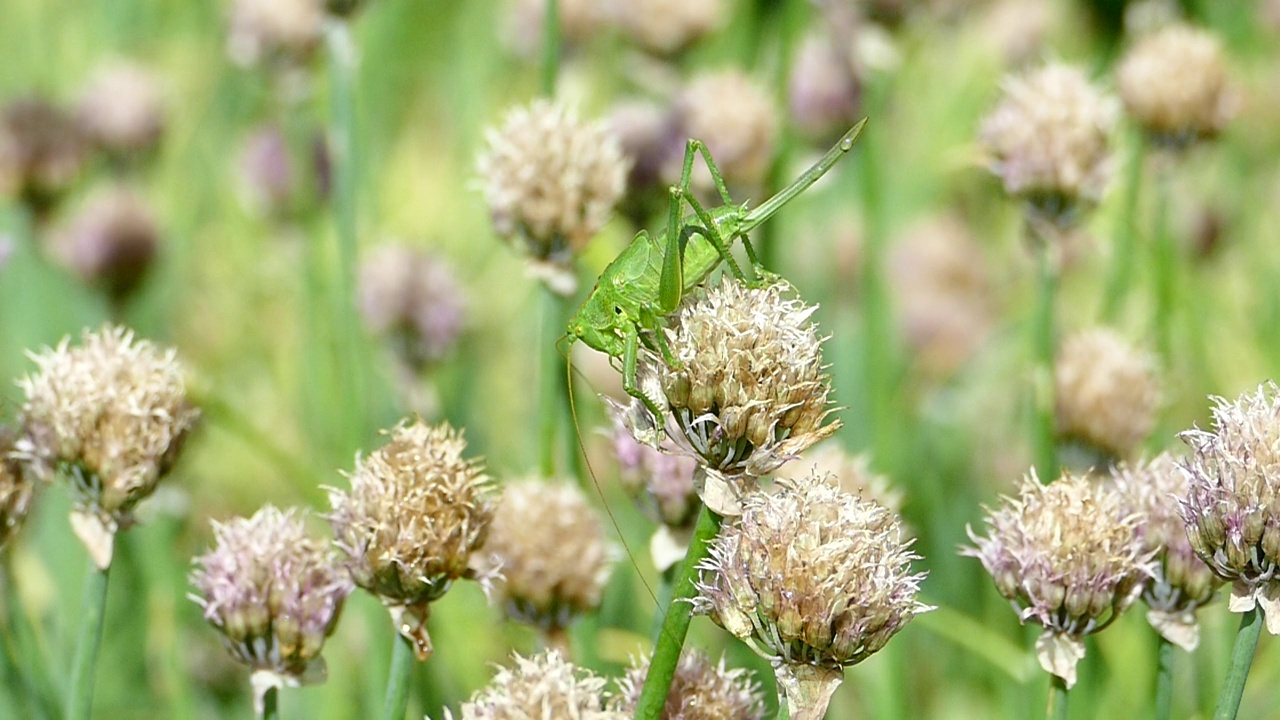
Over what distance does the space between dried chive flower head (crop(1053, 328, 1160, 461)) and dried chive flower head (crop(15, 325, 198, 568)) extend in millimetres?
851

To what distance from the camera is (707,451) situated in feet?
2.72

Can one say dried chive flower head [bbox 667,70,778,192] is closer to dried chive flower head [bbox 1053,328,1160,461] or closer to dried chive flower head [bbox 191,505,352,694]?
dried chive flower head [bbox 1053,328,1160,461]

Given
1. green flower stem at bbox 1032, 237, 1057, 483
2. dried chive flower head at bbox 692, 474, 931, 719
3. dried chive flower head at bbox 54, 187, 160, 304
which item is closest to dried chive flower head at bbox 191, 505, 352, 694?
dried chive flower head at bbox 692, 474, 931, 719

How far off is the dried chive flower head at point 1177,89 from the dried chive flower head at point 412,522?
1032mm

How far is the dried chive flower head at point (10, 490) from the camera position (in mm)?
957

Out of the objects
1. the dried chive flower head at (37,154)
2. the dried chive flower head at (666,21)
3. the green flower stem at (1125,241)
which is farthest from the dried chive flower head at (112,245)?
the green flower stem at (1125,241)

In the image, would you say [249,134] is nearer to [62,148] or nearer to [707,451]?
[62,148]

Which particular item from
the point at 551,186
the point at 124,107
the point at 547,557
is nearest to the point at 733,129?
the point at 551,186

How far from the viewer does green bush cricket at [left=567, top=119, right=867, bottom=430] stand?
979 millimetres

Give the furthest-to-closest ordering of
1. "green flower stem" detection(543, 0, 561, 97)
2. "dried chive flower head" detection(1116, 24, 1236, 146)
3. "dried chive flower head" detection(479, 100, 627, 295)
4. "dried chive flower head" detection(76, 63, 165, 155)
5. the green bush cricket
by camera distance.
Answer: "dried chive flower head" detection(76, 63, 165, 155)
"dried chive flower head" detection(1116, 24, 1236, 146)
"green flower stem" detection(543, 0, 561, 97)
"dried chive flower head" detection(479, 100, 627, 295)
the green bush cricket

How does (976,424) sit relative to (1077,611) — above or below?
above

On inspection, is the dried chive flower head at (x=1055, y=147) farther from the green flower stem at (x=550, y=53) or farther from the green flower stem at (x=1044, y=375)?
the green flower stem at (x=550, y=53)

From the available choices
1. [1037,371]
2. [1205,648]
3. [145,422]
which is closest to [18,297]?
[145,422]

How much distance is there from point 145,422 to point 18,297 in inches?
58.1
